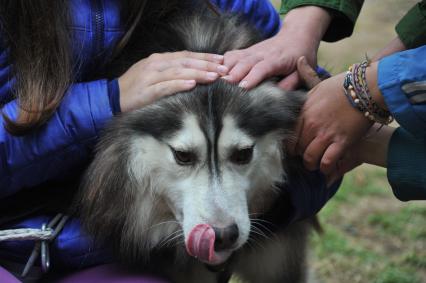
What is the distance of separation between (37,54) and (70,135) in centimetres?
19

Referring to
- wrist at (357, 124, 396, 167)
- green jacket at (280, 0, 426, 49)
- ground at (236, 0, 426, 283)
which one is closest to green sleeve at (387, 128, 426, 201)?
wrist at (357, 124, 396, 167)

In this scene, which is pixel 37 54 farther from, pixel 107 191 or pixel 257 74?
pixel 257 74

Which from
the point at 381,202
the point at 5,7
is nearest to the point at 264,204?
the point at 5,7

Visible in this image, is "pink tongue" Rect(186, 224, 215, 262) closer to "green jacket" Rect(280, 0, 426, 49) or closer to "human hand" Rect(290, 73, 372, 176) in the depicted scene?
"human hand" Rect(290, 73, 372, 176)

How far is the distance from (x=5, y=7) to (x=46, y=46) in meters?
0.11

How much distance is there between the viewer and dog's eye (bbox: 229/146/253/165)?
140 cm

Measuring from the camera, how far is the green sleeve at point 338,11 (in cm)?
161

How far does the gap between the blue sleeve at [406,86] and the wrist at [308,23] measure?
29cm

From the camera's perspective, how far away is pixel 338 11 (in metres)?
1.62

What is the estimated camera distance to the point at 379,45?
14.3 feet

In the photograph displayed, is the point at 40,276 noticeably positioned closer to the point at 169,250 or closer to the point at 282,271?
the point at 169,250

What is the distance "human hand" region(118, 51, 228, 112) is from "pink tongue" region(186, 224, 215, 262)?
30 cm

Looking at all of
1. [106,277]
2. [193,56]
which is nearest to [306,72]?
[193,56]

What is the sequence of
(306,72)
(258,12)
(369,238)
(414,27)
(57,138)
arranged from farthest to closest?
(369,238) < (258,12) < (414,27) < (306,72) < (57,138)
